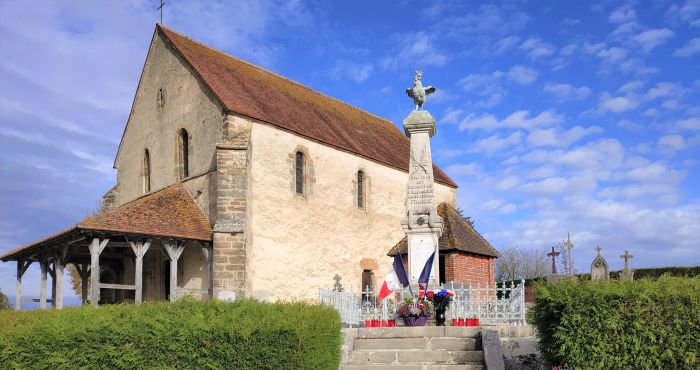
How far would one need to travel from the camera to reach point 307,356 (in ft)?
27.1

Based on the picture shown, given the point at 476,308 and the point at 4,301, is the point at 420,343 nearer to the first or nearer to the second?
the point at 476,308

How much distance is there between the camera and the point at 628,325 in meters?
7.83

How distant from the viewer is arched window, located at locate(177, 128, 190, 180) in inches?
898

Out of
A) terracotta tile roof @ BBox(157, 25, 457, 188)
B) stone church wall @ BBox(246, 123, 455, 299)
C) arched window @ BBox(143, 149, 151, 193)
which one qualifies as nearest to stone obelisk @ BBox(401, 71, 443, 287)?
stone church wall @ BBox(246, 123, 455, 299)

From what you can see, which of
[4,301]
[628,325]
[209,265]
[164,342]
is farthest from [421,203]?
[4,301]

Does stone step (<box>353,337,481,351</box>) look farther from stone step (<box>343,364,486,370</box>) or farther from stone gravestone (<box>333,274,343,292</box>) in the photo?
stone gravestone (<box>333,274,343,292</box>)

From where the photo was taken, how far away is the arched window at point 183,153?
2280 centimetres

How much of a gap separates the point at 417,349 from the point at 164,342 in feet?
17.1

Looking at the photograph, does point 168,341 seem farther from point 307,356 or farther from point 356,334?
point 356,334

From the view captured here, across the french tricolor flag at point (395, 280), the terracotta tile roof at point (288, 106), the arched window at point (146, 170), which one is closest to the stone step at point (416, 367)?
the french tricolor flag at point (395, 280)

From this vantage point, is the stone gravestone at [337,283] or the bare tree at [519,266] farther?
the bare tree at [519,266]

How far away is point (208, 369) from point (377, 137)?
74.2 ft

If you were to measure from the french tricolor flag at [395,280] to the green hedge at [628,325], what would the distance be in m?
6.30

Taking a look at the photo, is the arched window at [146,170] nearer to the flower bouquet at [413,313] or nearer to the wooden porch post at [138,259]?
the wooden porch post at [138,259]
